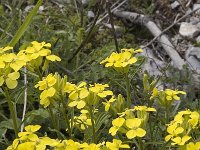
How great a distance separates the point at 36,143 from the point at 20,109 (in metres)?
1.14

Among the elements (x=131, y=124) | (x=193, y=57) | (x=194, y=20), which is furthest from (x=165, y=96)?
(x=194, y=20)

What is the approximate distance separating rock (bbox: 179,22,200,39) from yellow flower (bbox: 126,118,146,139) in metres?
2.36

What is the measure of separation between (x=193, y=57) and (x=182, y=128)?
1.96m

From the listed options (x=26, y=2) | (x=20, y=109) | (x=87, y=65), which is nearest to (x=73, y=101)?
(x=20, y=109)

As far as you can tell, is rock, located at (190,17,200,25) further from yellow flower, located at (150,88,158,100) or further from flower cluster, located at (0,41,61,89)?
flower cluster, located at (0,41,61,89)

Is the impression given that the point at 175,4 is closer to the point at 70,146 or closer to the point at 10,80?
the point at 10,80

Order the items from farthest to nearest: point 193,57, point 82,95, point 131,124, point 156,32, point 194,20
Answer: point 194,20 < point 156,32 < point 193,57 < point 82,95 < point 131,124

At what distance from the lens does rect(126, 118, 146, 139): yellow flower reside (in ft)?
5.42

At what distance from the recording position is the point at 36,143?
162cm

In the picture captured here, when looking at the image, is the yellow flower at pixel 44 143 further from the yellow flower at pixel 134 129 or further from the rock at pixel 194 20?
the rock at pixel 194 20

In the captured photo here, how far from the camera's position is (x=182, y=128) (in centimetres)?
170

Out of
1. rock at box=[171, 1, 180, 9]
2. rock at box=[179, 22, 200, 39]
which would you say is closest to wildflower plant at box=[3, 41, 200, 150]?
rock at box=[179, 22, 200, 39]

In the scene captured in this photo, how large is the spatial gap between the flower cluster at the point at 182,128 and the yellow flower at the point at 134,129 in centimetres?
10

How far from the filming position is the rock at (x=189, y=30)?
13.0 feet
